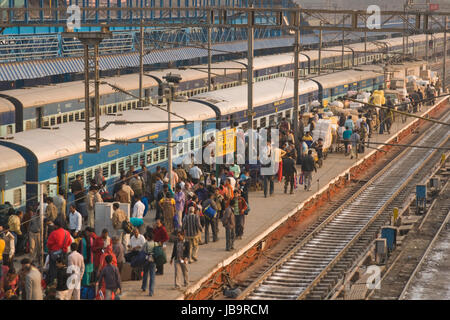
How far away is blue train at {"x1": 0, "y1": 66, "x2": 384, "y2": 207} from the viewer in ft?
75.6

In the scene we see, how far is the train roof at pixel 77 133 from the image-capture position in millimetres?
23984

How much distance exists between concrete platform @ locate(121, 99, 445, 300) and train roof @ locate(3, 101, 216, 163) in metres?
2.94

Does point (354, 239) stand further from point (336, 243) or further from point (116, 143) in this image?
point (116, 143)

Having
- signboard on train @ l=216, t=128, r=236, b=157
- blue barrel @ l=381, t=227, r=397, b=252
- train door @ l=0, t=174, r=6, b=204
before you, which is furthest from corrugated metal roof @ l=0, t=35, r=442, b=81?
blue barrel @ l=381, t=227, r=397, b=252

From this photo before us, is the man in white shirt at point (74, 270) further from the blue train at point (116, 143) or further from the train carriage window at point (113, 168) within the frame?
the train carriage window at point (113, 168)

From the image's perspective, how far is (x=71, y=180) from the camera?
2478 centimetres

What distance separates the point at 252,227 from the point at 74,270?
9525mm

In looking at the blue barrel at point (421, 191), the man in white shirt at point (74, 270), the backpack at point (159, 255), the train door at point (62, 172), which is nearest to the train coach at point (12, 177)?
the train door at point (62, 172)

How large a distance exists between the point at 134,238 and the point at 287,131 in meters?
17.8

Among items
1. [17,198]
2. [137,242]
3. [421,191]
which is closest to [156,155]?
[17,198]

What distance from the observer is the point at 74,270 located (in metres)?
16.5

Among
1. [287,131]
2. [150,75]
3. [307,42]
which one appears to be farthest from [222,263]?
[307,42]

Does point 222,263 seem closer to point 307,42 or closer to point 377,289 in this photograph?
point 377,289

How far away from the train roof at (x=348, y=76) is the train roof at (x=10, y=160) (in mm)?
30980
